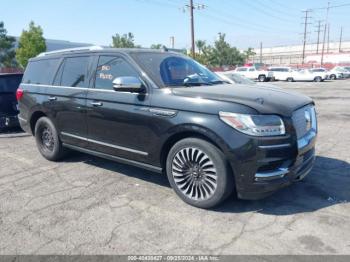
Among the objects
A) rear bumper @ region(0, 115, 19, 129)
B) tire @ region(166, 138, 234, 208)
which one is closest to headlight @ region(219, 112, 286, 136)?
tire @ region(166, 138, 234, 208)

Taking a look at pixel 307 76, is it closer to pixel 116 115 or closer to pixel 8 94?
pixel 8 94

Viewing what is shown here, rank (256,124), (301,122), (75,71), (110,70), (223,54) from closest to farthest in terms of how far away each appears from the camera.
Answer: (256,124) < (301,122) < (110,70) < (75,71) < (223,54)

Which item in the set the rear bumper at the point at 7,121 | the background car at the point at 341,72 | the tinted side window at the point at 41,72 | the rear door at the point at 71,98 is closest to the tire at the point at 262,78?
the background car at the point at 341,72

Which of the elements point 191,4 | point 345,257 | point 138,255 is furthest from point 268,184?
point 191,4

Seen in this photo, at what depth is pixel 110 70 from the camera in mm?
4766

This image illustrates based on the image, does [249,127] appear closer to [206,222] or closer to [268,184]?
[268,184]

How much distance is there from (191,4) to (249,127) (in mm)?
32857

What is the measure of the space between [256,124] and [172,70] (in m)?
1.59

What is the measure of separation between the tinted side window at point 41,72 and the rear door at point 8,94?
232cm

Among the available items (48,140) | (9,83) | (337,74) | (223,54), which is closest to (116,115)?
(48,140)

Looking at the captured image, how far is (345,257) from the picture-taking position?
2.98 metres

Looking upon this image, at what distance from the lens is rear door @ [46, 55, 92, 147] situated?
5074 millimetres

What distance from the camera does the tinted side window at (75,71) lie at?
16.8 ft

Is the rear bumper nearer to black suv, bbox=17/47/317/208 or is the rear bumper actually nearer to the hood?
black suv, bbox=17/47/317/208
